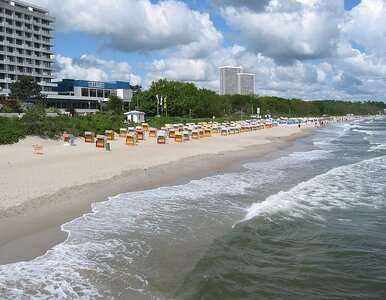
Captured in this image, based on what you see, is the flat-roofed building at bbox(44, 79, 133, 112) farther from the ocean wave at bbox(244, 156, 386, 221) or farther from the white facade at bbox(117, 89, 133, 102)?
the ocean wave at bbox(244, 156, 386, 221)

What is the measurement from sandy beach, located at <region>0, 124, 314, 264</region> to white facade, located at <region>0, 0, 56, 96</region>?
75426 millimetres

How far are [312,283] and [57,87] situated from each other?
114543 millimetres

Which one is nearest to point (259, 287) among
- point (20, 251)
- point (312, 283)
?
point (312, 283)

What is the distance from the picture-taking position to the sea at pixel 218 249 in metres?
7.33

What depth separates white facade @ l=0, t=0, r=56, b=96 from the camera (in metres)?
99.2

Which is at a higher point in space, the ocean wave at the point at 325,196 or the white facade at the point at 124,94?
the white facade at the point at 124,94

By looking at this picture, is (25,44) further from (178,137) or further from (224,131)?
(178,137)

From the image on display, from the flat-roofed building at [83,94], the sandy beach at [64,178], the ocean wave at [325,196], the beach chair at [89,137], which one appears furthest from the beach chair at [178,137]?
A: the flat-roofed building at [83,94]

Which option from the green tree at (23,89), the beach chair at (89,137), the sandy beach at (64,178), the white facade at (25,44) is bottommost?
the sandy beach at (64,178)

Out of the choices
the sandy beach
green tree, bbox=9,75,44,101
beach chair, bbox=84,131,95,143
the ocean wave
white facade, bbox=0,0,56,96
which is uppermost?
white facade, bbox=0,0,56,96

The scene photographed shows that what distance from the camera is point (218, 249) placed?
9.48 meters

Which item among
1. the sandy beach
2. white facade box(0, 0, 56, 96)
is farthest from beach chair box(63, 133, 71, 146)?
white facade box(0, 0, 56, 96)

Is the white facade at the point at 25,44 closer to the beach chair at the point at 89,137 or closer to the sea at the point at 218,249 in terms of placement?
the beach chair at the point at 89,137

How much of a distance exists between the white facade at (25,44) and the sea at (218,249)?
88954 millimetres
